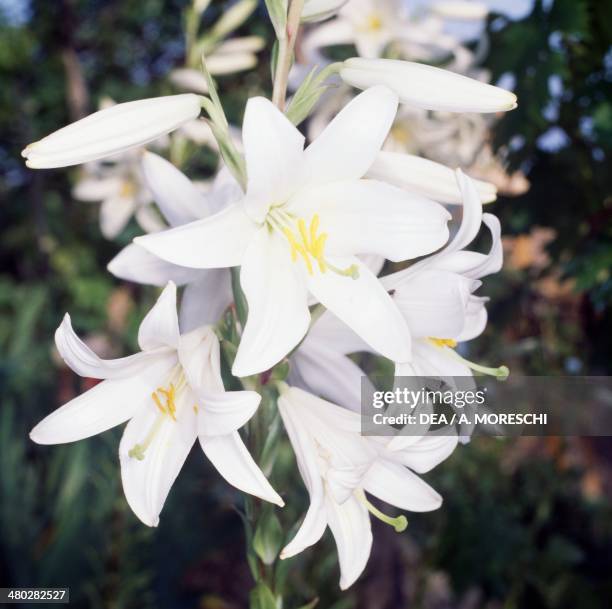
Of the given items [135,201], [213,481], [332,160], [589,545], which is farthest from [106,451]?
[332,160]

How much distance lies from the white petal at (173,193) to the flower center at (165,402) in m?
0.13

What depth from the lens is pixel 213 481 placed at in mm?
1592

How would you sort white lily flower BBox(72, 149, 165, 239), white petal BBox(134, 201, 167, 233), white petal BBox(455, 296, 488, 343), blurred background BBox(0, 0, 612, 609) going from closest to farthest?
white petal BBox(455, 296, 488, 343) → blurred background BBox(0, 0, 612, 609) → white petal BBox(134, 201, 167, 233) → white lily flower BBox(72, 149, 165, 239)

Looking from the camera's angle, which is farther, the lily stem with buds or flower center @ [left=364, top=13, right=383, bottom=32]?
flower center @ [left=364, top=13, right=383, bottom=32]

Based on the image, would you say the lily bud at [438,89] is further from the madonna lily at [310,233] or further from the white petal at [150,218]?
the white petal at [150,218]

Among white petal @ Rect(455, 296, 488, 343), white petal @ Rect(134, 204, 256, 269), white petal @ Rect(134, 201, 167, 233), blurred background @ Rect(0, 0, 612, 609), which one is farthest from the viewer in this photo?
white petal @ Rect(134, 201, 167, 233)

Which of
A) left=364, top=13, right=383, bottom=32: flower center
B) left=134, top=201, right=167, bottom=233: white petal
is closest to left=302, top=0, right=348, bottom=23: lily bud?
left=364, top=13, right=383, bottom=32: flower center

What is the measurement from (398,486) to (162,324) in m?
0.23

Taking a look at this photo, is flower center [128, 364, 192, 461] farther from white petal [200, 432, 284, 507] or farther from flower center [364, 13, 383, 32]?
flower center [364, 13, 383, 32]

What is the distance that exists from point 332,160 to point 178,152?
0.60 m

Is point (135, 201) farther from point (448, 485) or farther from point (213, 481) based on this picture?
point (448, 485)

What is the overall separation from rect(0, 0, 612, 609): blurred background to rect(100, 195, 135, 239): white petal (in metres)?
0.08

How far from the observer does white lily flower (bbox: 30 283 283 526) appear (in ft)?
1.56

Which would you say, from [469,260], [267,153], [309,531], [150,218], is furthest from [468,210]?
[150,218]
